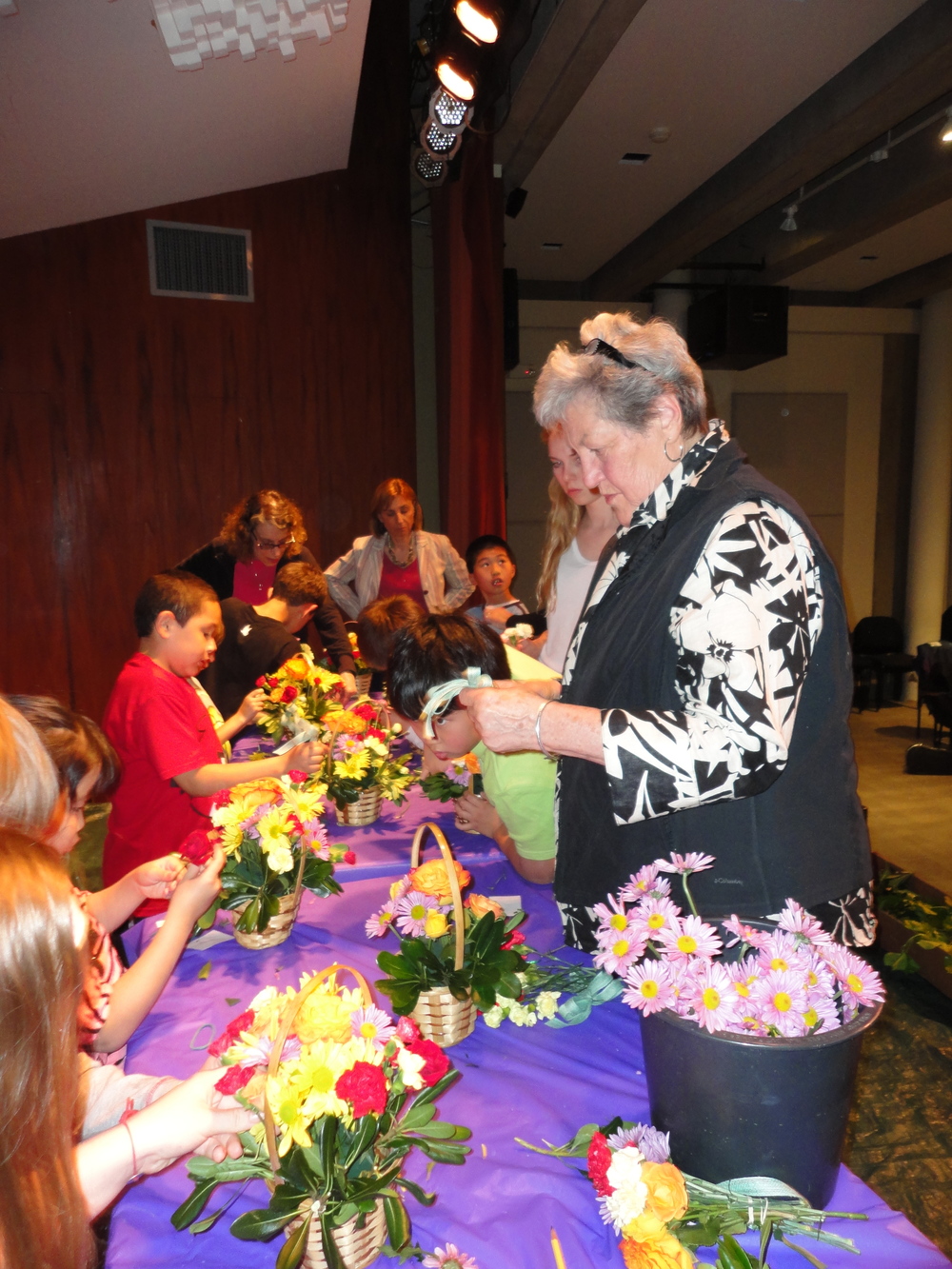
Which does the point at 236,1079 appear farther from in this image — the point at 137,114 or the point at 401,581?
the point at 137,114

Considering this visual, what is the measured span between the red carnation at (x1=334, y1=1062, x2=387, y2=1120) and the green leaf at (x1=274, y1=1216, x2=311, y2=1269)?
10 cm

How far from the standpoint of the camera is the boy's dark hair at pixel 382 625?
3.03m

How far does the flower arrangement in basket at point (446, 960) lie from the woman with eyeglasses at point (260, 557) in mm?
2374

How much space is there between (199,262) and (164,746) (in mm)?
4274

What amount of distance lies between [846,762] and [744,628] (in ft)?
1.11

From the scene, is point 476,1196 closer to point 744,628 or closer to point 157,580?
point 744,628

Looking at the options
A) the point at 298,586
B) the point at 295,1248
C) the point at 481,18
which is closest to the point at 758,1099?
the point at 295,1248

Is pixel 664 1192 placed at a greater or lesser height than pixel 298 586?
lesser

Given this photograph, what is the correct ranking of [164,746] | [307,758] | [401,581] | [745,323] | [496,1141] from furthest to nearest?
[745,323] → [401,581] → [307,758] → [164,746] → [496,1141]

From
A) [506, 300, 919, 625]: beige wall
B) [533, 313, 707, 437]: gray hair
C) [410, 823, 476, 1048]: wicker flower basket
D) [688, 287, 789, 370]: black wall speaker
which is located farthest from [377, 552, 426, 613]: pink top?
[506, 300, 919, 625]: beige wall

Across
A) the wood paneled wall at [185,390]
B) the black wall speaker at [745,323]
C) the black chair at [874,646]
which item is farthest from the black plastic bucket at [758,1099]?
the black chair at [874,646]

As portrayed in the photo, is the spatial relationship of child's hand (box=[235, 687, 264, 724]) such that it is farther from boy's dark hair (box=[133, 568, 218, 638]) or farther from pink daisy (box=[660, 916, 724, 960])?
pink daisy (box=[660, 916, 724, 960])

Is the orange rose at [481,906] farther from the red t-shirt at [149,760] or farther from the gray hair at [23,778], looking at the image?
the red t-shirt at [149,760]

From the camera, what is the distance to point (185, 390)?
5.45 metres
